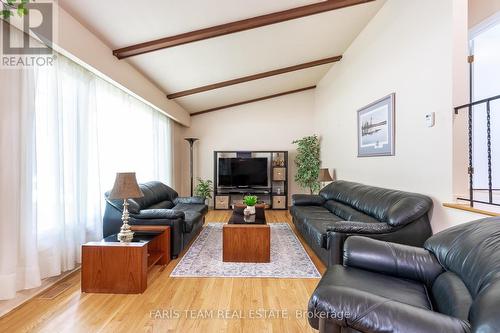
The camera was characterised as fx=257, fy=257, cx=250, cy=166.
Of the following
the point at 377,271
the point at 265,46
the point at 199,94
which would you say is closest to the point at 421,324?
the point at 377,271

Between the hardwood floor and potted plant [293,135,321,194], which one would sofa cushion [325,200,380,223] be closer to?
the hardwood floor

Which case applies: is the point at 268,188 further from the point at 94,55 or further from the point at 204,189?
the point at 94,55

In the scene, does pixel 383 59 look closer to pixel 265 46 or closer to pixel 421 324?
pixel 265 46

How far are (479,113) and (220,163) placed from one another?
5000 mm

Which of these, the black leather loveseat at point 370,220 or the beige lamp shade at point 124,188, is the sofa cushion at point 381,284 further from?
the beige lamp shade at point 124,188

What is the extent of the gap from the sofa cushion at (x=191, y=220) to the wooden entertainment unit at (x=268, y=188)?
2.56 metres

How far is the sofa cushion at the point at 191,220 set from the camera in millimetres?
3393

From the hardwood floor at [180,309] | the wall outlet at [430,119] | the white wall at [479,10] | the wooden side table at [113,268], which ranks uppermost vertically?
the white wall at [479,10]

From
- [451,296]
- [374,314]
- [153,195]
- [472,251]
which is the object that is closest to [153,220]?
[153,195]

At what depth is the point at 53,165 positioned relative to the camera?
2.58 metres

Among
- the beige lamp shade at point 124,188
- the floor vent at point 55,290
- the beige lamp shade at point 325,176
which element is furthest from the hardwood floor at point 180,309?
the beige lamp shade at point 325,176

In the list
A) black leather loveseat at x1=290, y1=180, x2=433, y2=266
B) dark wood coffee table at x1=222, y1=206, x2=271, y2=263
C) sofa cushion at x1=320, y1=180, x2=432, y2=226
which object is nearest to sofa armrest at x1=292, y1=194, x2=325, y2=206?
sofa cushion at x1=320, y1=180, x2=432, y2=226

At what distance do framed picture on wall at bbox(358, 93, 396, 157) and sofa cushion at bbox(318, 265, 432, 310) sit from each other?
6.79 ft

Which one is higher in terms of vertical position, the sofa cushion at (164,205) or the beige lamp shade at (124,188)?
the beige lamp shade at (124,188)
